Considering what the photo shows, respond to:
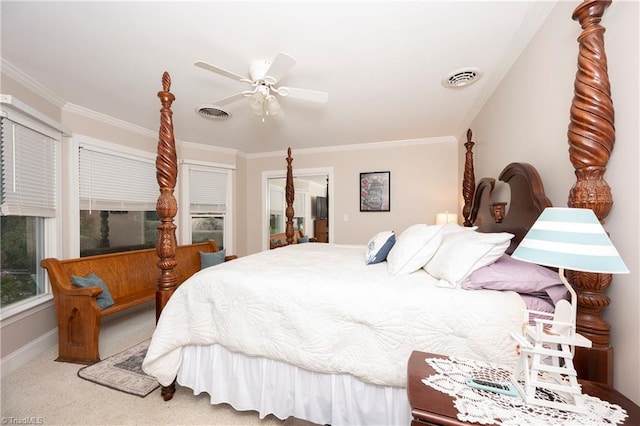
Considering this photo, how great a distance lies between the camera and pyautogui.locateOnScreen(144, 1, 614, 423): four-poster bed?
37.5 inches

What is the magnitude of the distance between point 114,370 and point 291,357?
169 cm

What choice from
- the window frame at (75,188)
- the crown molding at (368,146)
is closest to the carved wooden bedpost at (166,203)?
the window frame at (75,188)

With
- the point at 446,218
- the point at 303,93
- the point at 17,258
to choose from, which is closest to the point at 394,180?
the point at 446,218

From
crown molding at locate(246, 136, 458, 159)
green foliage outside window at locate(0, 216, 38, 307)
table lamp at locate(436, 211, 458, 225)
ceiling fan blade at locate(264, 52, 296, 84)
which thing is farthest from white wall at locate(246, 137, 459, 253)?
green foliage outside window at locate(0, 216, 38, 307)

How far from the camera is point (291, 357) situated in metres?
1.42

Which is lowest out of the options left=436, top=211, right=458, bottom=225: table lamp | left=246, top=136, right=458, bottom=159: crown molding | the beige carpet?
the beige carpet

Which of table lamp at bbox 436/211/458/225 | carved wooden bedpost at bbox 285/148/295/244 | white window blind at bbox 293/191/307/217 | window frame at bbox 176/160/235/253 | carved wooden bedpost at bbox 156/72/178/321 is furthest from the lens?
white window blind at bbox 293/191/307/217

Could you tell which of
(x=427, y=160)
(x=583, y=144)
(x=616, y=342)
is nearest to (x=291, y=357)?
(x=616, y=342)

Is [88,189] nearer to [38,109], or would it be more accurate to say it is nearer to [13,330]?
[38,109]

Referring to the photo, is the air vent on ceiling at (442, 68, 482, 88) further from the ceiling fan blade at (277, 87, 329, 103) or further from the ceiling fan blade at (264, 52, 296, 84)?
the ceiling fan blade at (264, 52, 296, 84)

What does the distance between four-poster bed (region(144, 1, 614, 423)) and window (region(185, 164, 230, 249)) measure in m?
2.85

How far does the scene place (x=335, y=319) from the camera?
1.35m

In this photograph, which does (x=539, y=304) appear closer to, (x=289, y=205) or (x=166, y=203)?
(x=166, y=203)

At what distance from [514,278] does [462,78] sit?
1.80 meters
